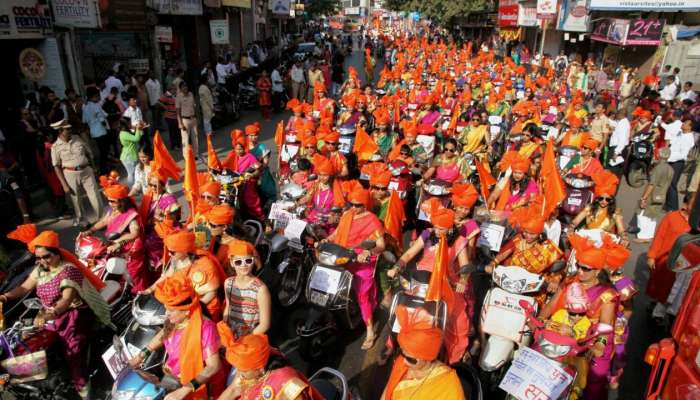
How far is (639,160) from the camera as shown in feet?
37.0

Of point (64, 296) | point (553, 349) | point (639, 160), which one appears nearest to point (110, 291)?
point (64, 296)

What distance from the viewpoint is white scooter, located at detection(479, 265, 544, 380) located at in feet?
14.4

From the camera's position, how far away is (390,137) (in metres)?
10.1

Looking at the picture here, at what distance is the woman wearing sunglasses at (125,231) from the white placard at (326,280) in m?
2.10

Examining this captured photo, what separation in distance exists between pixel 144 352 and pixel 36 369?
3.71 feet

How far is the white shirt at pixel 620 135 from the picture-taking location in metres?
10.7

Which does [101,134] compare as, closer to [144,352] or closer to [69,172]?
[69,172]

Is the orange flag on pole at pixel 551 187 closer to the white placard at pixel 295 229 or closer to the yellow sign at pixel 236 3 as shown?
the white placard at pixel 295 229

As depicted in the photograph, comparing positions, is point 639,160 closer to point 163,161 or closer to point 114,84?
point 163,161

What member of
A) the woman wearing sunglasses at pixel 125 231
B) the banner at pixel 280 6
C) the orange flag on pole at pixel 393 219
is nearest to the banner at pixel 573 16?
the banner at pixel 280 6

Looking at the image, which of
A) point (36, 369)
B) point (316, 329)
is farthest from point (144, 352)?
point (316, 329)

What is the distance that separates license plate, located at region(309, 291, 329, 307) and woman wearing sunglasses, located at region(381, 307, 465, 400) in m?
1.84

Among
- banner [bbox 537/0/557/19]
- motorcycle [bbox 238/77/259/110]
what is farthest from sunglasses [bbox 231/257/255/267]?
banner [bbox 537/0/557/19]

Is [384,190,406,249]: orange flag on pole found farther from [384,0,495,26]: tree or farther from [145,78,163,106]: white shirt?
[384,0,495,26]: tree
